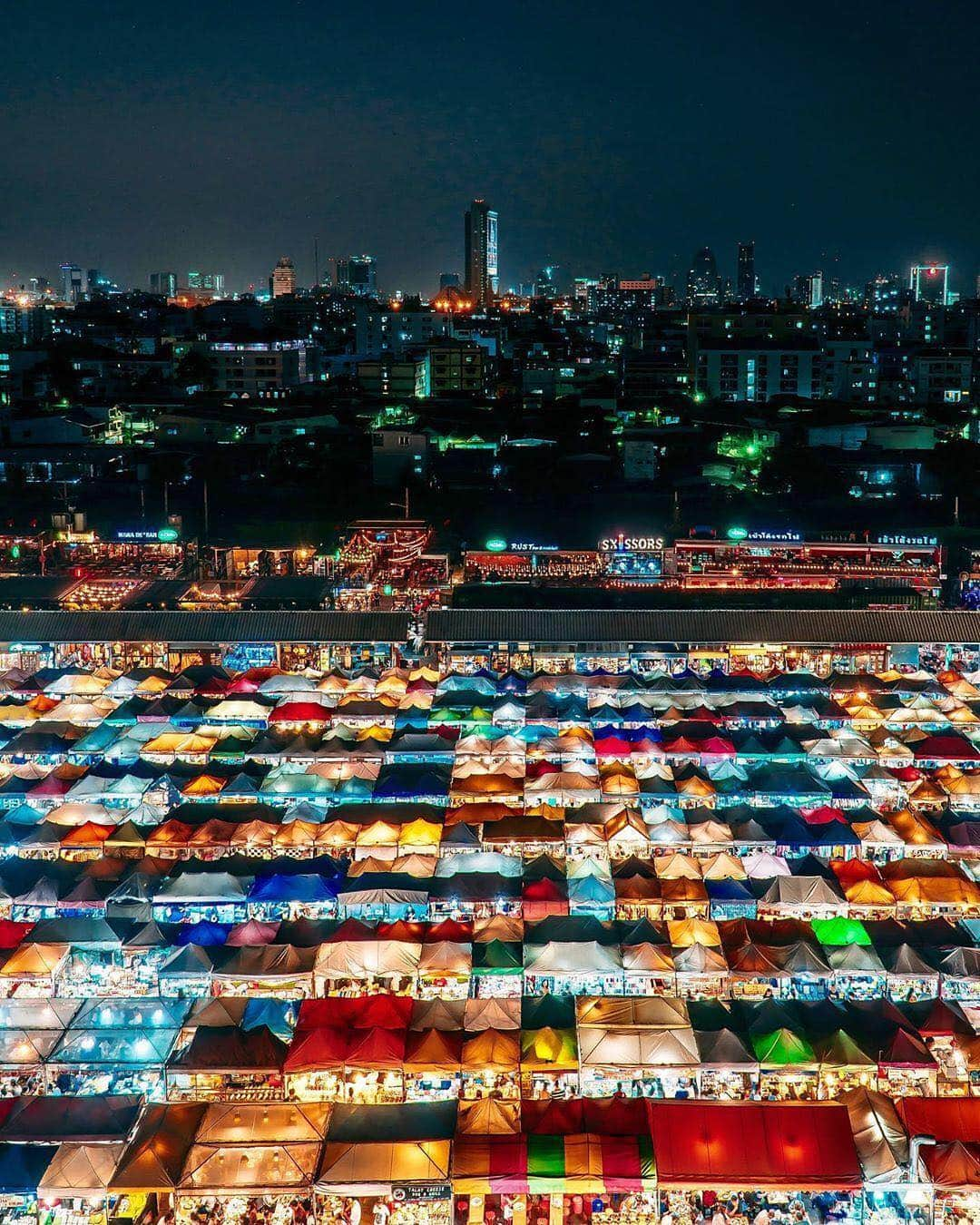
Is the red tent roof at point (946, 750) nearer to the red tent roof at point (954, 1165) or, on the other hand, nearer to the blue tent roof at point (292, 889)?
the red tent roof at point (954, 1165)

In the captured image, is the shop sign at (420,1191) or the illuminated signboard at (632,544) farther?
the illuminated signboard at (632,544)

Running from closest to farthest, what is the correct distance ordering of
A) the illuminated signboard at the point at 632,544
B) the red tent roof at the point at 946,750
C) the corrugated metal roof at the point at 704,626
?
the red tent roof at the point at 946,750, the corrugated metal roof at the point at 704,626, the illuminated signboard at the point at 632,544

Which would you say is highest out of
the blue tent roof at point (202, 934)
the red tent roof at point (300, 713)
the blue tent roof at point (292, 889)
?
the red tent roof at point (300, 713)

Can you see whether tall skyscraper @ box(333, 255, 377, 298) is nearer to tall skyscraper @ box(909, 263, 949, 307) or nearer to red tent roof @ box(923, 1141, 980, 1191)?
tall skyscraper @ box(909, 263, 949, 307)

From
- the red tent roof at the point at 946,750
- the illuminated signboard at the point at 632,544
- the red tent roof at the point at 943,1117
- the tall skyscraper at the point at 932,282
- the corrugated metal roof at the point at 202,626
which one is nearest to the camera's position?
the red tent roof at the point at 943,1117

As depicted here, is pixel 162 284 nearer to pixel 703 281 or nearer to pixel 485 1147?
pixel 703 281

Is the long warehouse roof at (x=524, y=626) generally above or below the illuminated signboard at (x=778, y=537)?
below

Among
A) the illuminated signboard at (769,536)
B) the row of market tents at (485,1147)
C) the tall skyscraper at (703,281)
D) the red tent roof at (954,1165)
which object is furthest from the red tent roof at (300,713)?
the tall skyscraper at (703,281)
